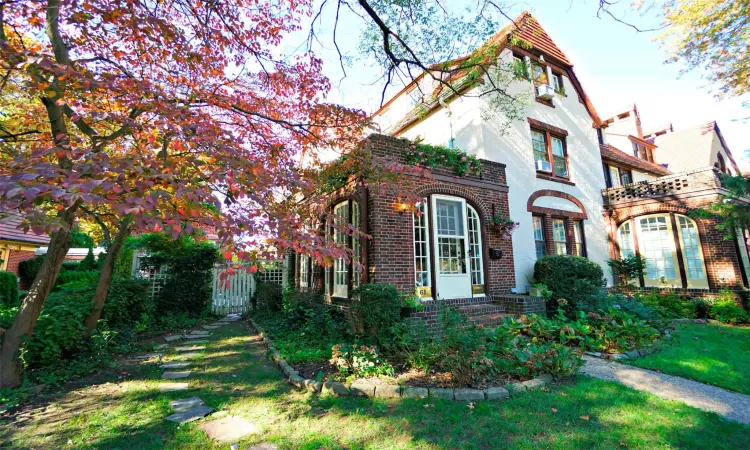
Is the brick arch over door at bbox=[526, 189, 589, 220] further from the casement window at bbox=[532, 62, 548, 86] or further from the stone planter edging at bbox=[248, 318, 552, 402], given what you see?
the stone planter edging at bbox=[248, 318, 552, 402]

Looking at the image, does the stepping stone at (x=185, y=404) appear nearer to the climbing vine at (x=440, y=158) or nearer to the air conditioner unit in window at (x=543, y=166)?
the climbing vine at (x=440, y=158)

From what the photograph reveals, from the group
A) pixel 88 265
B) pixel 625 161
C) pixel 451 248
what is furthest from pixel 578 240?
pixel 88 265

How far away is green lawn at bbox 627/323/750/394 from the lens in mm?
4738

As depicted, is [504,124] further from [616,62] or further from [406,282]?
[406,282]

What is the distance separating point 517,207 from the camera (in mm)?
9953

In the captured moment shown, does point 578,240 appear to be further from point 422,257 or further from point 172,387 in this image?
point 172,387

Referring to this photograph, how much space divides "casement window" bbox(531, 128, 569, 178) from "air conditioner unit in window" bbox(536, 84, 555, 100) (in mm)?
1229

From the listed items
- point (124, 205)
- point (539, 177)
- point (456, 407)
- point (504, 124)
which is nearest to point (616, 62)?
point (504, 124)

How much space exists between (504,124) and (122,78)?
934 cm

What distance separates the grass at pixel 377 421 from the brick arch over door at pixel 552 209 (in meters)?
6.75

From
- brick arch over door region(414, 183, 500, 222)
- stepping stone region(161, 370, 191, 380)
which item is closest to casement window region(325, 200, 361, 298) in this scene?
brick arch over door region(414, 183, 500, 222)

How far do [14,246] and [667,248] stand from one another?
25604 millimetres

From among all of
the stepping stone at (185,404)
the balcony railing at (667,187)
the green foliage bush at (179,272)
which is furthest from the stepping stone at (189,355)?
the balcony railing at (667,187)

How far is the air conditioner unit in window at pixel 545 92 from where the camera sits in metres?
11.4
